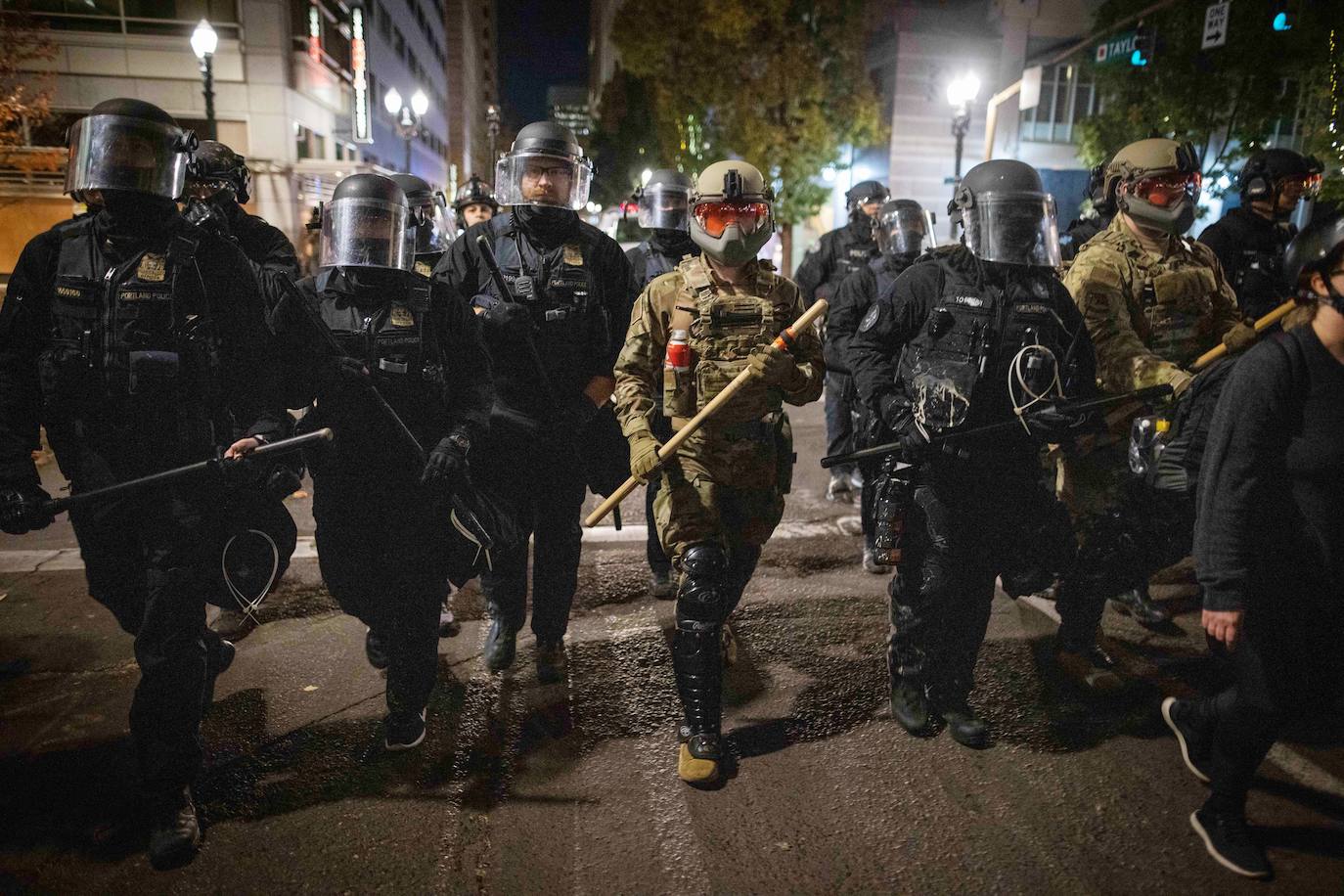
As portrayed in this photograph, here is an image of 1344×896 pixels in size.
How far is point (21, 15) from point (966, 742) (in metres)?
13.7

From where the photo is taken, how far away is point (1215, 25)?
12766 millimetres

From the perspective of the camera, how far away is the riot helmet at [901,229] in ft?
20.9

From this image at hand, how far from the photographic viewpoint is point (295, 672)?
13.7ft

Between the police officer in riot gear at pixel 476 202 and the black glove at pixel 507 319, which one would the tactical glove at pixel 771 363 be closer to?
the black glove at pixel 507 319

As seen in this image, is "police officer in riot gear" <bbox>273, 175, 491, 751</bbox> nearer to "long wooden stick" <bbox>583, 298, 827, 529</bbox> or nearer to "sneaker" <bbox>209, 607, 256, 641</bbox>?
"long wooden stick" <bbox>583, 298, 827, 529</bbox>

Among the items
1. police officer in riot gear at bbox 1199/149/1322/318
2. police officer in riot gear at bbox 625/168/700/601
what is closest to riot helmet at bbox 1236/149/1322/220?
police officer in riot gear at bbox 1199/149/1322/318

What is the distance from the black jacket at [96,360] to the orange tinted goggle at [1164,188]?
14.0 ft

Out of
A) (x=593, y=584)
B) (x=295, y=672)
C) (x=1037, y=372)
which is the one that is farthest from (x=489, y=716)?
(x=1037, y=372)

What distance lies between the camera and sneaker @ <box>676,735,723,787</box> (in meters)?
3.26

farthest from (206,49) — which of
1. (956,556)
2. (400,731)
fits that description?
(956,556)

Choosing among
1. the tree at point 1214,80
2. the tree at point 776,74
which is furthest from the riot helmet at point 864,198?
the tree at point 776,74

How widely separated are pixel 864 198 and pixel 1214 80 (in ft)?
44.1

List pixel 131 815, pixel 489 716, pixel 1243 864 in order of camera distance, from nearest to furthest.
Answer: pixel 1243 864, pixel 131 815, pixel 489 716

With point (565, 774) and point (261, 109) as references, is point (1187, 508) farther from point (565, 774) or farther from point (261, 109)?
point (261, 109)
